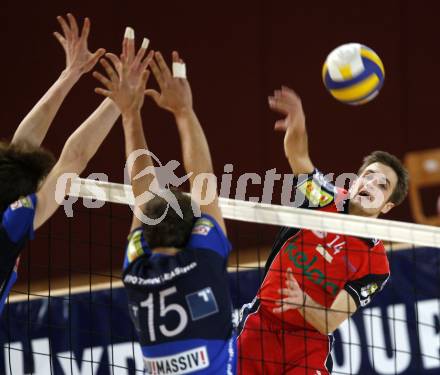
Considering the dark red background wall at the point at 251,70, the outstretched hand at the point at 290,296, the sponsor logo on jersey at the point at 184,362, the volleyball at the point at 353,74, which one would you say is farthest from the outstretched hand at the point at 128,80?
the dark red background wall at the point at 251,70

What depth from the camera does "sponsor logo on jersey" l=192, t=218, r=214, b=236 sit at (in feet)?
13.4

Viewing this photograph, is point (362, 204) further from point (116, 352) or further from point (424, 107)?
point (424, 107)

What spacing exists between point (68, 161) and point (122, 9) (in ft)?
21.0

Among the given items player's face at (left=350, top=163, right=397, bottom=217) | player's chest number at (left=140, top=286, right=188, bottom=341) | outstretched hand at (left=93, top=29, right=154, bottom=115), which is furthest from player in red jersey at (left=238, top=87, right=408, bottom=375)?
player's chest number at (left=140, top=286, right=188, bottom=341)

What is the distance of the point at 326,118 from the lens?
426 inches

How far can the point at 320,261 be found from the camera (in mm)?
6004

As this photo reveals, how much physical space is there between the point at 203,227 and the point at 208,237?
0.17 ft

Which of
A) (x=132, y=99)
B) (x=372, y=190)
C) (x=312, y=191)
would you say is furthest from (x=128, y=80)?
(x=372, y=190)

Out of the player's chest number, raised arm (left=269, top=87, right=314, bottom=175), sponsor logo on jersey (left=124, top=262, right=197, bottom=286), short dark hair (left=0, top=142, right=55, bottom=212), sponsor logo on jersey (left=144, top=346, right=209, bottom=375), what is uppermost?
raised arm (left=269, top=87, right=314, bottom=175)

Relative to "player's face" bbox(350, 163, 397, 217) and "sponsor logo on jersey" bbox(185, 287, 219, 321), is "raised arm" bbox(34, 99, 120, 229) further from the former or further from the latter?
"player's face" bbox(350, 163, 397, 217)

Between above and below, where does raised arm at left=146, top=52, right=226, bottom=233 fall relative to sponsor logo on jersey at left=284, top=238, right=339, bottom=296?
above

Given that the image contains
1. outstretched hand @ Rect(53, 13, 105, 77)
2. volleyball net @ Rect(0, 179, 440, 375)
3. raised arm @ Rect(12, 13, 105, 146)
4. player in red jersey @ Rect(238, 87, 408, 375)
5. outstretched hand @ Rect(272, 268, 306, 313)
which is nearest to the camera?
raised arm @ Rect(12, 13, 105, 146)

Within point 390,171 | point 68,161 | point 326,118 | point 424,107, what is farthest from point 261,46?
point 68,161

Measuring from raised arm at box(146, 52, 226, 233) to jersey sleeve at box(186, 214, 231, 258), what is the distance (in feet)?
0.18
